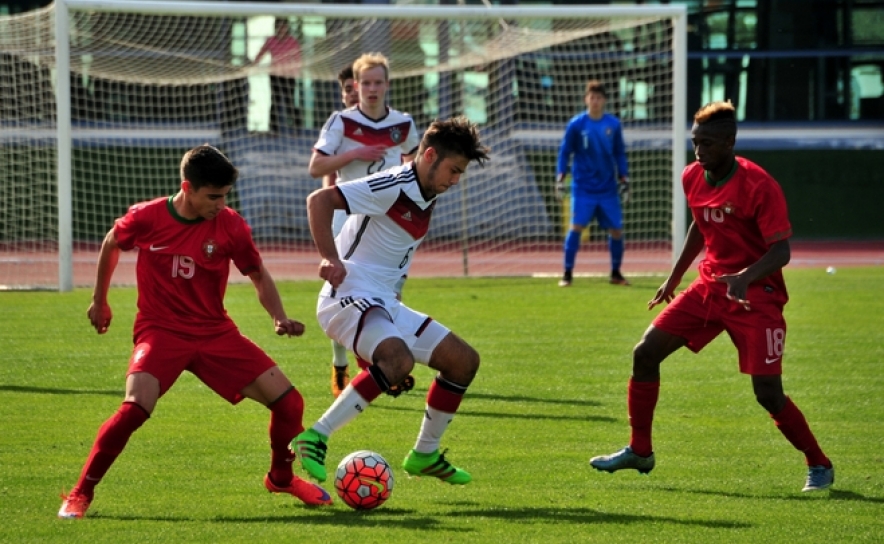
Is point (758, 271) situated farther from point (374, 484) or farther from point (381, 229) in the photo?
point (374, 484)

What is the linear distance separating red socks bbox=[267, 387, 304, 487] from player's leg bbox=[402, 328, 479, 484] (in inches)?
24.5

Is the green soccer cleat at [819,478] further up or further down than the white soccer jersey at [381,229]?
further down

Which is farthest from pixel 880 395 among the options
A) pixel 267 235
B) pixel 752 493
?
pixel 267 235

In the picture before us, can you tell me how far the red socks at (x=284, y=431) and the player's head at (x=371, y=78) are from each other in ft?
11.0

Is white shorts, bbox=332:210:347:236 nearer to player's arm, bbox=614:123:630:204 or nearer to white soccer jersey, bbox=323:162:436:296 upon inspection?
white soccer jersey, bbox=323:162:436:296

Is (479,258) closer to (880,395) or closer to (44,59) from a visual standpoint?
(44,59)

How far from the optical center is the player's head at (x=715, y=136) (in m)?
5.92

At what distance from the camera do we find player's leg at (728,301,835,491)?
595cm

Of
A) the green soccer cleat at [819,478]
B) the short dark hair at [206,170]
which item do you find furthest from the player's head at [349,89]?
the green soccer cleat at [819,478]

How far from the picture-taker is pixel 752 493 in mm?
5879

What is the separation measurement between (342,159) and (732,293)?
349cm

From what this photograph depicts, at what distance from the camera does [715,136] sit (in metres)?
5.91

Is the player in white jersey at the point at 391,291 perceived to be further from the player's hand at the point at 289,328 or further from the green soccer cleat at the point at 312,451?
the player's hand at the point at 289,328

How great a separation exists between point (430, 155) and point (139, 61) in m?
11.1
